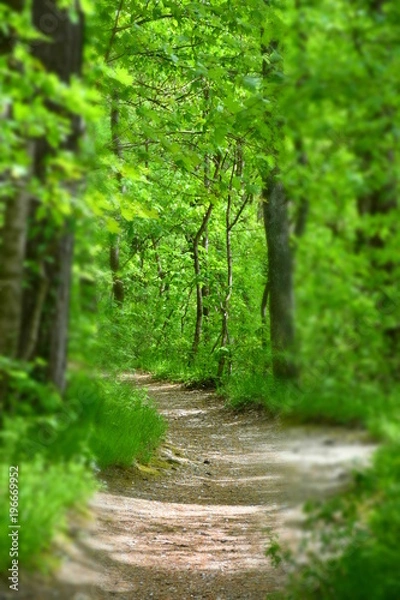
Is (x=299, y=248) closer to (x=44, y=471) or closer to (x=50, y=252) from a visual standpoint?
(x=50, y=252)

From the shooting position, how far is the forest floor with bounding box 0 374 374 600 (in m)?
2.69

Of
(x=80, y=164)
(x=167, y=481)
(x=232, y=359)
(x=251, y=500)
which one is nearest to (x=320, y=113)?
(x=80, y=164)

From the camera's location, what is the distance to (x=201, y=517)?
298 inches

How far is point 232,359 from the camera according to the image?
635 inches

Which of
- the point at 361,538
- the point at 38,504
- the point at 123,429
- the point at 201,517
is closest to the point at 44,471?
the point at 38,504

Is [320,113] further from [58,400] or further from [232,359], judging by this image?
[232,359]

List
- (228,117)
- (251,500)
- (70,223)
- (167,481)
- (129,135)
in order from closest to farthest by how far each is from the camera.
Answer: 1. (70,223)
2. (228,117)
3. (129,135)
4. (251,500)
5. (167,481)

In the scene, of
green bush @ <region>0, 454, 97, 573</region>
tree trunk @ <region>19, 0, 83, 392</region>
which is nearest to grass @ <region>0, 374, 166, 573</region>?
green bush @ <region>0, 454, 97, 573</region>

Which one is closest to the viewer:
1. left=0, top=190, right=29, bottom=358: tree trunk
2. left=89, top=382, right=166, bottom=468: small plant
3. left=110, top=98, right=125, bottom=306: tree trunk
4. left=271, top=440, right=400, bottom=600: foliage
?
left=271, top=440, right=400, bottom=600: foliage

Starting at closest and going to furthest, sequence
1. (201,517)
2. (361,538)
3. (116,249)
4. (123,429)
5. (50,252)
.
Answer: (361,538) → (50,252) → (201,517) → (123,429) → (116,249)

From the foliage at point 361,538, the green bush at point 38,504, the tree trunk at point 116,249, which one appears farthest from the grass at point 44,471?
the tree trunk at point 116,249

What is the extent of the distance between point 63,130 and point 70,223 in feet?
0.95

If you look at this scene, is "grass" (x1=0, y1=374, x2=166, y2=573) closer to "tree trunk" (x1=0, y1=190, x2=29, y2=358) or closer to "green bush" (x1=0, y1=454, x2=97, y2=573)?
"green bush" (x1=0, y1=454, x2=97, y2=573)

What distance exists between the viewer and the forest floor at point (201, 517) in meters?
2.69
